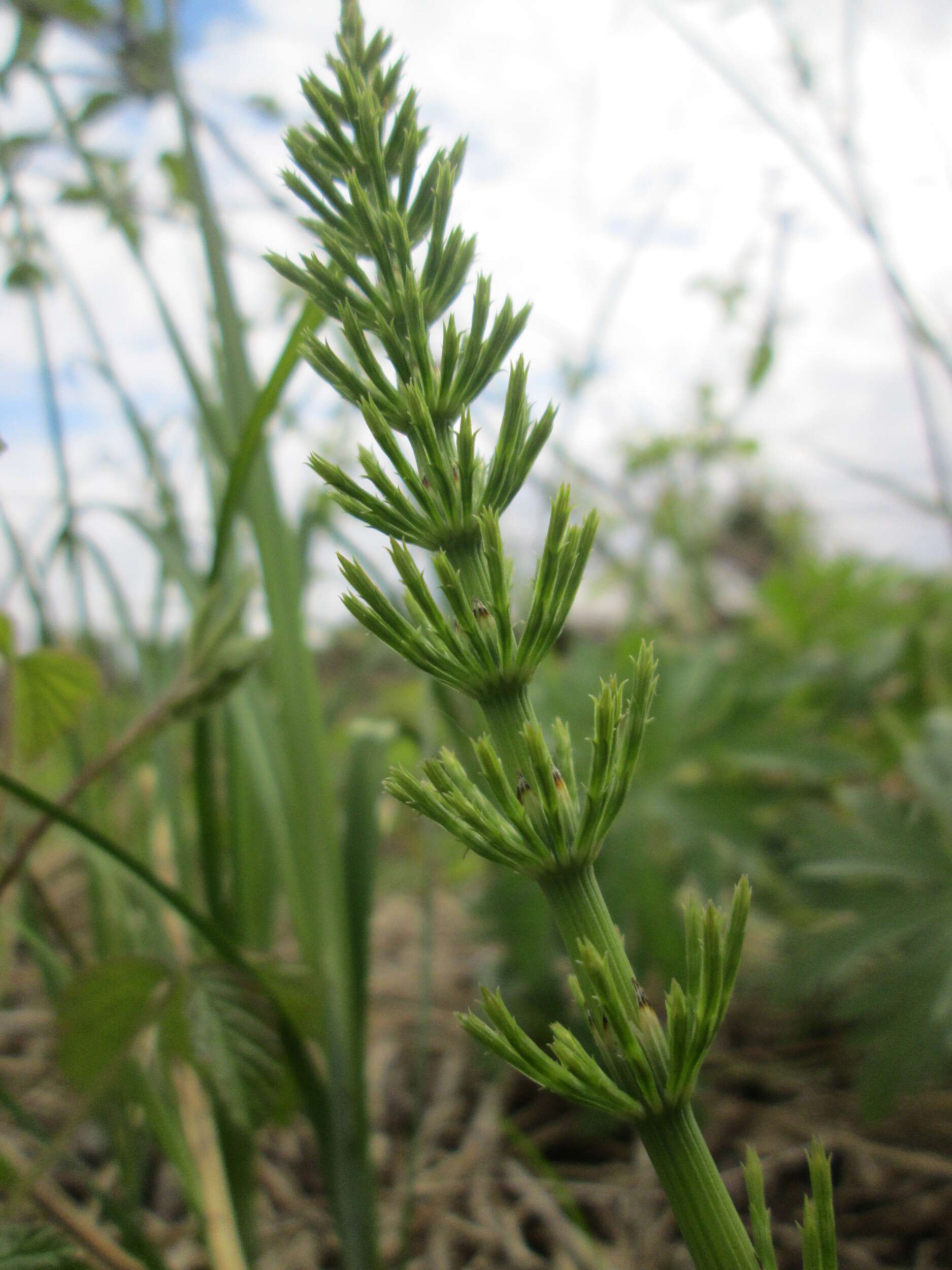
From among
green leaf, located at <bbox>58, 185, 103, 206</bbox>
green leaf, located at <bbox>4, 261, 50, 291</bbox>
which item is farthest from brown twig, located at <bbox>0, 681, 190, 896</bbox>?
green leaf, located at <bbox>58, 185, 103, 206</bbox>

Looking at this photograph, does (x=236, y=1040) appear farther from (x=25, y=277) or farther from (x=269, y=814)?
(x=25, y=277)

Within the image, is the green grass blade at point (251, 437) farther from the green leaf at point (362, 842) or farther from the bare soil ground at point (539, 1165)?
the bare soil ground at point (539, 1165)

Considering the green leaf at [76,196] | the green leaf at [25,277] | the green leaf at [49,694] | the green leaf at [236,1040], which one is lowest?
the green leaf at [236,1040]

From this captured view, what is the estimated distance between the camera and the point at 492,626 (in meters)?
0.48

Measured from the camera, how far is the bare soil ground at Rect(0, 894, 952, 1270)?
1.12m

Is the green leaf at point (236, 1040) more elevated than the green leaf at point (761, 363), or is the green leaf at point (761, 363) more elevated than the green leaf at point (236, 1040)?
the green leaf at point (761, 363)

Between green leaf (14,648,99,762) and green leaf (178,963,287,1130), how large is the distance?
12.7 inches

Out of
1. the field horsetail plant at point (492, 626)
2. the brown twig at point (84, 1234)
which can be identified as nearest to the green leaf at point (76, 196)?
the field horsetail plant at point (492, 626)

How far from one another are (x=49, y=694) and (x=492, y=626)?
723 mm

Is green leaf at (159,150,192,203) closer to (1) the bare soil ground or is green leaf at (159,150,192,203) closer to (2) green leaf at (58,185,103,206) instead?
(2) green leaf at (58,185,103,206)

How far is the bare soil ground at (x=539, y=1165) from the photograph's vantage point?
112cm

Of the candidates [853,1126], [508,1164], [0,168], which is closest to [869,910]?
[853,1126]

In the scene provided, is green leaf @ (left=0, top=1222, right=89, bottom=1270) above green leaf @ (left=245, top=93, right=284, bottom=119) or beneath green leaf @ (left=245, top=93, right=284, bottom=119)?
beneath

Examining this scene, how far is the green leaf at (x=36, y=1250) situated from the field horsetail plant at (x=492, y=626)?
17.7 inches
